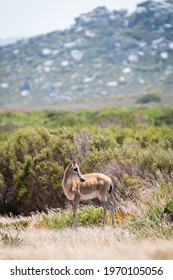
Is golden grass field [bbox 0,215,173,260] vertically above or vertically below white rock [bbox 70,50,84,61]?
above

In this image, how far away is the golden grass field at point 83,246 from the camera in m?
8.95

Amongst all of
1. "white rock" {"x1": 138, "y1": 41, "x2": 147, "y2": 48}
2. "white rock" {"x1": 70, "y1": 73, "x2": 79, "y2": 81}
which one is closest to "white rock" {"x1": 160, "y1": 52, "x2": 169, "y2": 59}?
"white rock" {"x1": 138, "y1": 41, "x2": 147, "y2": 48}

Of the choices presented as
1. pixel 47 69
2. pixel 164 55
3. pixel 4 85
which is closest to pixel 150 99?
pixel 4 85

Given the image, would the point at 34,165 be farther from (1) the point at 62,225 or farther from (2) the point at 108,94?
(2) the point at 108,94

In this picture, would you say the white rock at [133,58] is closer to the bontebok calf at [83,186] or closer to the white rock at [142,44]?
the white rock at [142,44]

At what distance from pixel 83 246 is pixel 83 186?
383cm

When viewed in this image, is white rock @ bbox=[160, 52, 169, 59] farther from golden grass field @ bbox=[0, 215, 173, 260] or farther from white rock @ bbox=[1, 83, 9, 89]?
golden grass field @ bbox=[0, 215, 173, 260]

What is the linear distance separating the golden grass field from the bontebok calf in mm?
865

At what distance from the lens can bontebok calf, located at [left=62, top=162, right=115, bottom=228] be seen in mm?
14031

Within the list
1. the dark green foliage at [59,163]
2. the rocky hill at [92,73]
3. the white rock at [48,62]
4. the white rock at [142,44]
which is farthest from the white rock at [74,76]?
the dark green foliage at [59,163]

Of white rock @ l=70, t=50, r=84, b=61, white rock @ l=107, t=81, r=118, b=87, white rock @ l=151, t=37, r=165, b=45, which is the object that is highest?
white rock @ l=151, t=37, r=165, b=45

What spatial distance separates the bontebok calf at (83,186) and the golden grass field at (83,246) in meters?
0.86

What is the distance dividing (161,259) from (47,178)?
11.3 meters
